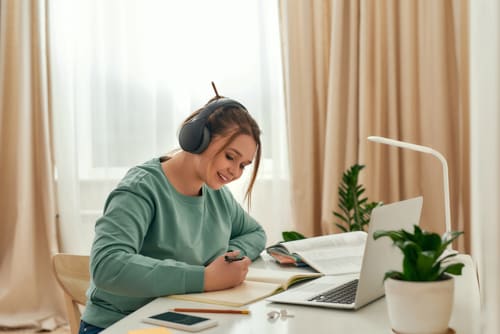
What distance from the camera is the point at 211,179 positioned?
5.14 feet

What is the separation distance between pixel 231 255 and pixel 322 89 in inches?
63.3

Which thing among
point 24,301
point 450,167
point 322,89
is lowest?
point 24,301

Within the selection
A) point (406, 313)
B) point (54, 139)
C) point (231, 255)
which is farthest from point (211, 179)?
point (54, 139)

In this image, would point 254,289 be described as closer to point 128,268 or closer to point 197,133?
point 128,268

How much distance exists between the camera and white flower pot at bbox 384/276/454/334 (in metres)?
0.87

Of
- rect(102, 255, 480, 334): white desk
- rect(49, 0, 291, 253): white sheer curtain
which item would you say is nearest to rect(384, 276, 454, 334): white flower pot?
rect(102, 255, 480, 334): white desk

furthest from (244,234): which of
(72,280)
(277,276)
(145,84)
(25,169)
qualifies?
(25,169)

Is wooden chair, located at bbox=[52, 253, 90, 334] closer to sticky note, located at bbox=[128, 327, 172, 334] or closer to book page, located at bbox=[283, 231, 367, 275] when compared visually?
book page, located at bbox=[283, 231, 367, 275]

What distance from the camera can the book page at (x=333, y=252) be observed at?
154 centimetres

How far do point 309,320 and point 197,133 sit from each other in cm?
59

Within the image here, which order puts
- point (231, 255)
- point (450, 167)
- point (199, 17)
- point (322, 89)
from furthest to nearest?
point (199, 17) < point (322, 89) < point (450, 167) < point (231, 255)

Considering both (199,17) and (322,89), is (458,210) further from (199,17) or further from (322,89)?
(199,17)

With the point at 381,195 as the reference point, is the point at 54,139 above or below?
above

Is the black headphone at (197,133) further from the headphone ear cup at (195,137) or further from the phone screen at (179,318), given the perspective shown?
the phone screen at (179,318)
